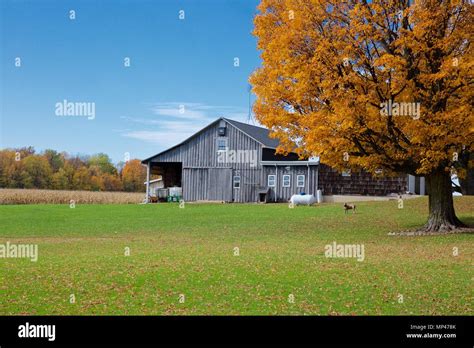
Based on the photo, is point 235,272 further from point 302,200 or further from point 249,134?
point 249,134

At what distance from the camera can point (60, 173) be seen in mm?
81625

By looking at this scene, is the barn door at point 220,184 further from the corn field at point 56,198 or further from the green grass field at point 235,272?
the green grass field at point 235,272

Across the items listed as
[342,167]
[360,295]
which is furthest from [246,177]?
[360,295]

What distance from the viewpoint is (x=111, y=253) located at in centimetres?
1956

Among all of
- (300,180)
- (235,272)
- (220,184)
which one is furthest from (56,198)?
(235,272)

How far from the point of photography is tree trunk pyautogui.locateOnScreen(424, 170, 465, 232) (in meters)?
26.0

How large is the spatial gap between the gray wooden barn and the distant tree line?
26714mm

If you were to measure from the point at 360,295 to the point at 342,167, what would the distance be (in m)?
14.3

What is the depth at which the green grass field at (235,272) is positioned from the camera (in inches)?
480

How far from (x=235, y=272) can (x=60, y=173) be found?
2786 inches

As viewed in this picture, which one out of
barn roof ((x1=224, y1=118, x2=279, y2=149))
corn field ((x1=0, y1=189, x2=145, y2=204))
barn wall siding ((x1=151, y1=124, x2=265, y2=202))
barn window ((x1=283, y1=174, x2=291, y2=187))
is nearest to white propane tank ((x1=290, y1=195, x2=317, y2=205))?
barn window ((x1=283, y1=174, x2=291, y2=187))

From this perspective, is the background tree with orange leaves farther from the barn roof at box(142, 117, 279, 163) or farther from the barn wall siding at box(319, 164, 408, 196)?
the barn roof at box(142, 117, 279, 163)

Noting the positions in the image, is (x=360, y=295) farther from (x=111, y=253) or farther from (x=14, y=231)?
(x=14, y=231)

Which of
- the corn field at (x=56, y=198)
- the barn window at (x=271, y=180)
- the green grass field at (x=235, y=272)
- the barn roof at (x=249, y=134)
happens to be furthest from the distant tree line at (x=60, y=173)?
the green grass field at (x=235, y=272)
